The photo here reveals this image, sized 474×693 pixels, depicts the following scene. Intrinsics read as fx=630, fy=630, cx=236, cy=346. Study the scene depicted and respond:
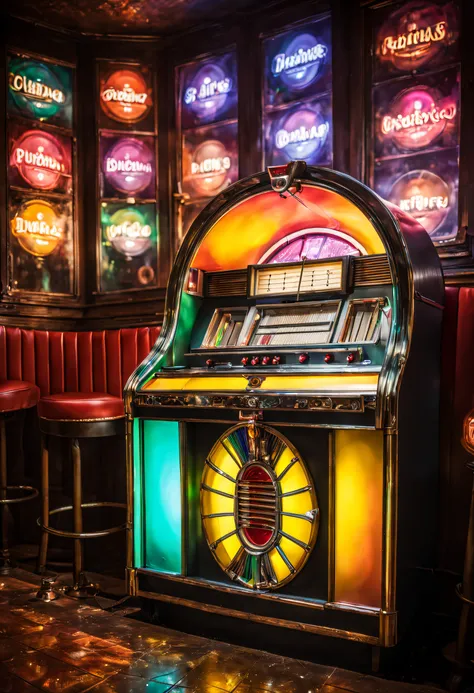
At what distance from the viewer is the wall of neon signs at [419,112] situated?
3.32 metres

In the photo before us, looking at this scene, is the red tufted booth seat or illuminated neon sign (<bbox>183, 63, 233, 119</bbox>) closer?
the red tufted booth seat

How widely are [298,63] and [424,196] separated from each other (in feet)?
4.11

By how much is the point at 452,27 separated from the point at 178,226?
205 centimetres

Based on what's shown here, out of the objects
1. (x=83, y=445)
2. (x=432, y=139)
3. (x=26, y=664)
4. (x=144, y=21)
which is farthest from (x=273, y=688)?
(x=144, y=21)

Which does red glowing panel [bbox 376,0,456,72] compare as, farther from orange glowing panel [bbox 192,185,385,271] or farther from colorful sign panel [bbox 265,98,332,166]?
orange glowing panel [bbox 192,185,385,271]

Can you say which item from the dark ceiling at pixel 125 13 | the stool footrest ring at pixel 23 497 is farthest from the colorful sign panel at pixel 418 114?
the stool footrest ring at pixel 23 497

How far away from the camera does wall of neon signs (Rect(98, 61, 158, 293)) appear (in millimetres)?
4426

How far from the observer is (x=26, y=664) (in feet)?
7.60

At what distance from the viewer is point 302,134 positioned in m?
3.88

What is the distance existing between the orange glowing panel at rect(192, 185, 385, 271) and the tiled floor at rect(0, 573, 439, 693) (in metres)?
1.65

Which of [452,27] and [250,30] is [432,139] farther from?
[250,30]

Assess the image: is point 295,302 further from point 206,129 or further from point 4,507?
point 4,507

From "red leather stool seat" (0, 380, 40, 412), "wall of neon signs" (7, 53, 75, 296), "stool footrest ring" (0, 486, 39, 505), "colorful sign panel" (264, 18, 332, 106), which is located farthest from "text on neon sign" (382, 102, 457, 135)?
"stool footrest ring" (0, 486, 39, 505)

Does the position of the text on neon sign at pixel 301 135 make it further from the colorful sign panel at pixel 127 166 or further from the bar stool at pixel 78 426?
the bar stool at pixel 78 426
